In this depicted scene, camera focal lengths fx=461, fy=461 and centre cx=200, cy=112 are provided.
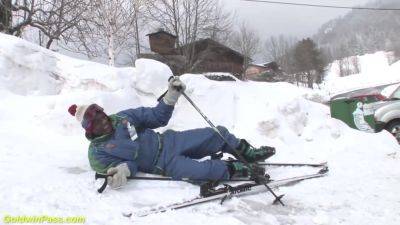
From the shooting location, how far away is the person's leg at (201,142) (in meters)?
5.06

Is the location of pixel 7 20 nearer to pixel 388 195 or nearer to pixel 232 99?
pixel 232 99

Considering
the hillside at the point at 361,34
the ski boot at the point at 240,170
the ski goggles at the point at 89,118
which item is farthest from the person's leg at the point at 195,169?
the hillside at the point at 361,34

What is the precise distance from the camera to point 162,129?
714cm

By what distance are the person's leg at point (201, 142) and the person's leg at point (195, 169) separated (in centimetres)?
22

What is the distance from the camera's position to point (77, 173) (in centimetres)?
471

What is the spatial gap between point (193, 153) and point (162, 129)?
2.02m

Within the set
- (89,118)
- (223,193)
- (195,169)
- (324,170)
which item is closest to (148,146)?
(195,169)

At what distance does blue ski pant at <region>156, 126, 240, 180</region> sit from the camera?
470cm

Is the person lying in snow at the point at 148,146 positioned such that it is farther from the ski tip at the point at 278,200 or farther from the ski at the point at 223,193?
the ski tip at the point at 278,200


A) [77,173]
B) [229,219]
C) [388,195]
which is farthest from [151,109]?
[388,195]

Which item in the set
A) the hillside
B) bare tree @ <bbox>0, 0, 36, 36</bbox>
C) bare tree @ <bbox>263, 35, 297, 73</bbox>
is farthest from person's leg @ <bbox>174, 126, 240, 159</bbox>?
the hillside

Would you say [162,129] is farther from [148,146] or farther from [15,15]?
[15,15]

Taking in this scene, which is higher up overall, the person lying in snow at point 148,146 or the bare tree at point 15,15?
the bare tree at point 15,15

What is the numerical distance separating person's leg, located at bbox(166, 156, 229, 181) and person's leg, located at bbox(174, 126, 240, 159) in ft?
0.71
